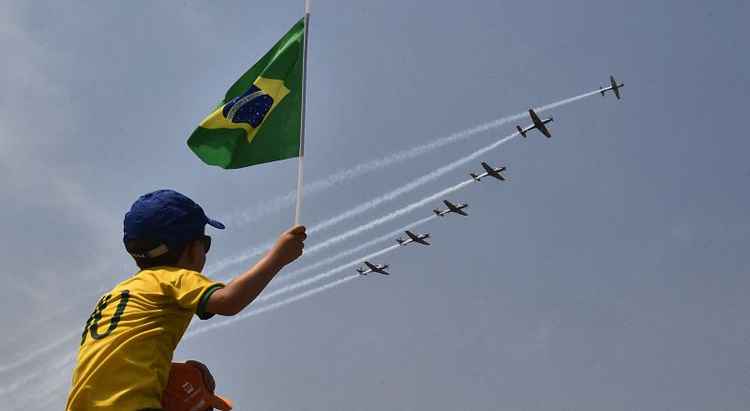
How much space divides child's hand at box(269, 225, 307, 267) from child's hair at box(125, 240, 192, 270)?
82 centimetres

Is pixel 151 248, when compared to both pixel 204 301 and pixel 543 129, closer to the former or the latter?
pixel 204 301

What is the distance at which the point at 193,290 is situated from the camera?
4.67 m

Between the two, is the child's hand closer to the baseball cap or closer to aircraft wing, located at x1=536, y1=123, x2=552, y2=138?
the baseball cap

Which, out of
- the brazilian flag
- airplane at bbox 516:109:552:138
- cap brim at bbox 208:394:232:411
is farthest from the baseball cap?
airplane at bbox 516:109:552:138

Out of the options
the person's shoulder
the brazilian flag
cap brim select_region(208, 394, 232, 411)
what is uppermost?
the brazilian flag

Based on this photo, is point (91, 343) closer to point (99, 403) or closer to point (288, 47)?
point (99, 403)

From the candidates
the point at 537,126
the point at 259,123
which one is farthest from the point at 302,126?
the point at 537,126

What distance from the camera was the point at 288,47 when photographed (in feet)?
25.9

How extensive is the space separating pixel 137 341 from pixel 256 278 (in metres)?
0.88

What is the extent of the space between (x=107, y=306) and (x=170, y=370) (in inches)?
26.7

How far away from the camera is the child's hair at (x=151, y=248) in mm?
5262

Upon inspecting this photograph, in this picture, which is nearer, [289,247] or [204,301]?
[204,301]

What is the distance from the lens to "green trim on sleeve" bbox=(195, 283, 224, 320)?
15.0 feet

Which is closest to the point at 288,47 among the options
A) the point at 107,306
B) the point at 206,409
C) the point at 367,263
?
the point at 107,306
